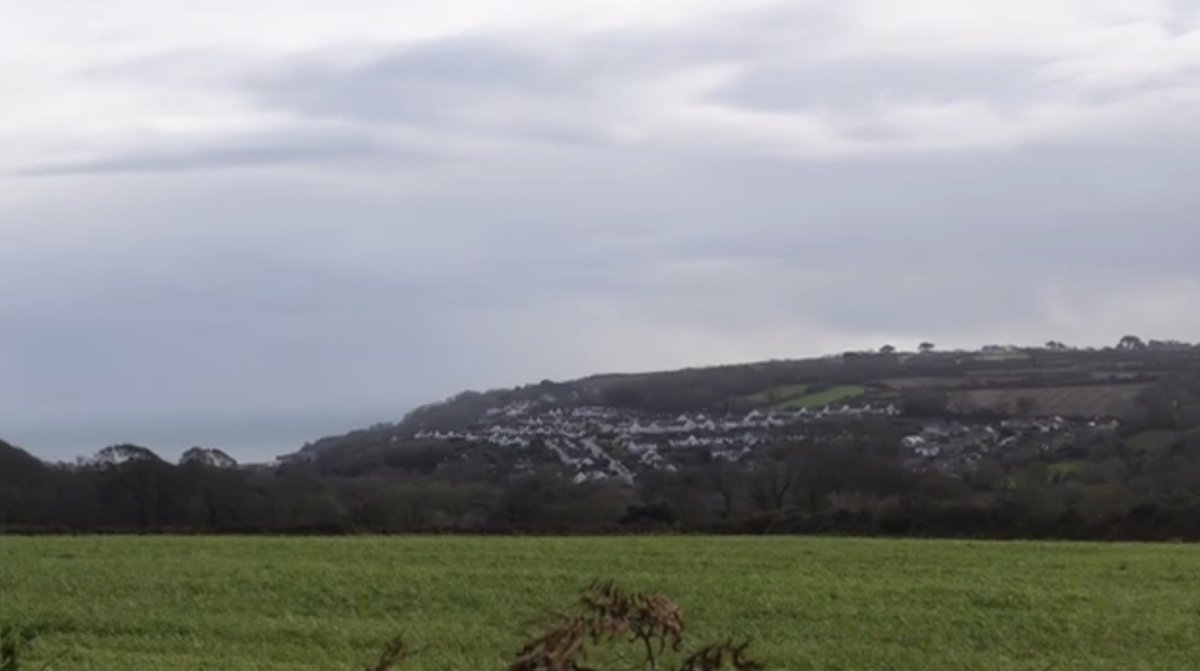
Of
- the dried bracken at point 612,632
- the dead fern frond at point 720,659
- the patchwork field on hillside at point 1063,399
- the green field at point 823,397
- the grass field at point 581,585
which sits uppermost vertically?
the green field at point 823,397

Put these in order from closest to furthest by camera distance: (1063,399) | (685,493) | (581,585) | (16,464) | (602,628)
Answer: (602,628), (581,585), (16,464), (685,493), (1063,399)

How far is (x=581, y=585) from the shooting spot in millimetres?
16406

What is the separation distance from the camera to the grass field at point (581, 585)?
1307 centimetres

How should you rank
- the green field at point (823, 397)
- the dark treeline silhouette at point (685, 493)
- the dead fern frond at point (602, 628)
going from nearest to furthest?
the dead fern frond at point (602, 628), the dark treeline silhouette at point (685, 493), the green field at point (823, 397)

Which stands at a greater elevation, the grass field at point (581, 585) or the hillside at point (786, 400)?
the hillside at point (786, 400)

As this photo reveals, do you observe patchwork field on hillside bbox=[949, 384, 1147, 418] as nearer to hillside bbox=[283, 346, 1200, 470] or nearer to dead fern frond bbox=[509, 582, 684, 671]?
hillside bbox=[283, 346, 1200, 470]

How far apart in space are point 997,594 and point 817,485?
2723 cm

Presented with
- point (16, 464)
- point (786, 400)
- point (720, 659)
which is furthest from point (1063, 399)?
point (720, 659)

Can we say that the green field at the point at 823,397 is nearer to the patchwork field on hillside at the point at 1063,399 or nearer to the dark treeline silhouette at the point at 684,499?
the patchwork field on hillside at the point at 1063,399

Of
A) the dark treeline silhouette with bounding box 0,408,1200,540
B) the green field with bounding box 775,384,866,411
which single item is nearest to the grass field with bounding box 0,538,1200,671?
the dark treeline silhouette with bounding box 0,408,1200,540

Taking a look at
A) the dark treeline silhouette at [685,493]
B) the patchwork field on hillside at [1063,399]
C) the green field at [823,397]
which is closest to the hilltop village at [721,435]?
the green field at [823,397]

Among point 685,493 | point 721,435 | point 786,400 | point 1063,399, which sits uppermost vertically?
point 786,400

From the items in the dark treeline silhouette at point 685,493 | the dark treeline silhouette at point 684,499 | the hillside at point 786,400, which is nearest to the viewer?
the dark treeline silhouette at point 684,499

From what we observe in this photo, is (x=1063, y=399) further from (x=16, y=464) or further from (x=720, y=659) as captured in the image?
(x=720, y=659)
